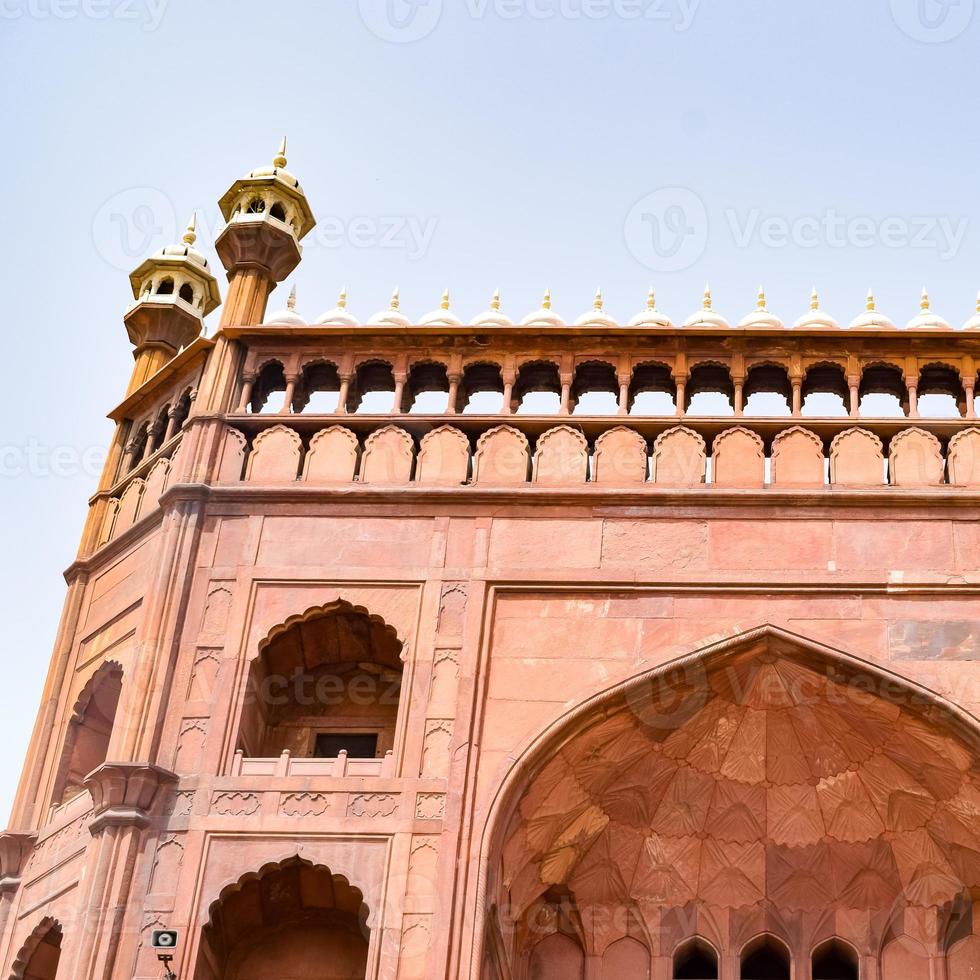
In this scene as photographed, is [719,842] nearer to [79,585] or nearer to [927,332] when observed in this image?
[927,332]

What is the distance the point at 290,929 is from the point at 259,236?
5.63 m

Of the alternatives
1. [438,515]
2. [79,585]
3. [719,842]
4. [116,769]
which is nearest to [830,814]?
[719,842]

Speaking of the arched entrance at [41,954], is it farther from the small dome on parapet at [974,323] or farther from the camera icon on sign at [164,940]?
the small dome on parapet at [974,323]

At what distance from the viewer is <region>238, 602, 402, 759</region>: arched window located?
1352 centimetres

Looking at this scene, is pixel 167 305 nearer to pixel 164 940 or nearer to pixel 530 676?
pixel 530 676

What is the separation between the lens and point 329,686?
45.6 feet

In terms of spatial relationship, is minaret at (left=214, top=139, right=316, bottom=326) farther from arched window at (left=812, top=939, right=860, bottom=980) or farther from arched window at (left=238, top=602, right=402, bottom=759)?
arched window at (left=812, top=939, right=860, bottom=980)

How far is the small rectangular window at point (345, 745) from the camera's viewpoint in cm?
1366

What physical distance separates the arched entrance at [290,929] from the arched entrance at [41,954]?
4.06ft

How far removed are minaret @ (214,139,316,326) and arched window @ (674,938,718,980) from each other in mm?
5780

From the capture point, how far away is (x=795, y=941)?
13539 millimetres

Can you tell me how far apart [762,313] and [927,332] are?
4.13 ft

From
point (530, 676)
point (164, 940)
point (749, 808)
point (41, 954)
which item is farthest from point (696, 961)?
point (41, 954)

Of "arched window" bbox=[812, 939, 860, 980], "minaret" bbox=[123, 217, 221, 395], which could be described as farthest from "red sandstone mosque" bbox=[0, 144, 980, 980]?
"minaret" bbox=[123, 217, 221, 395]
